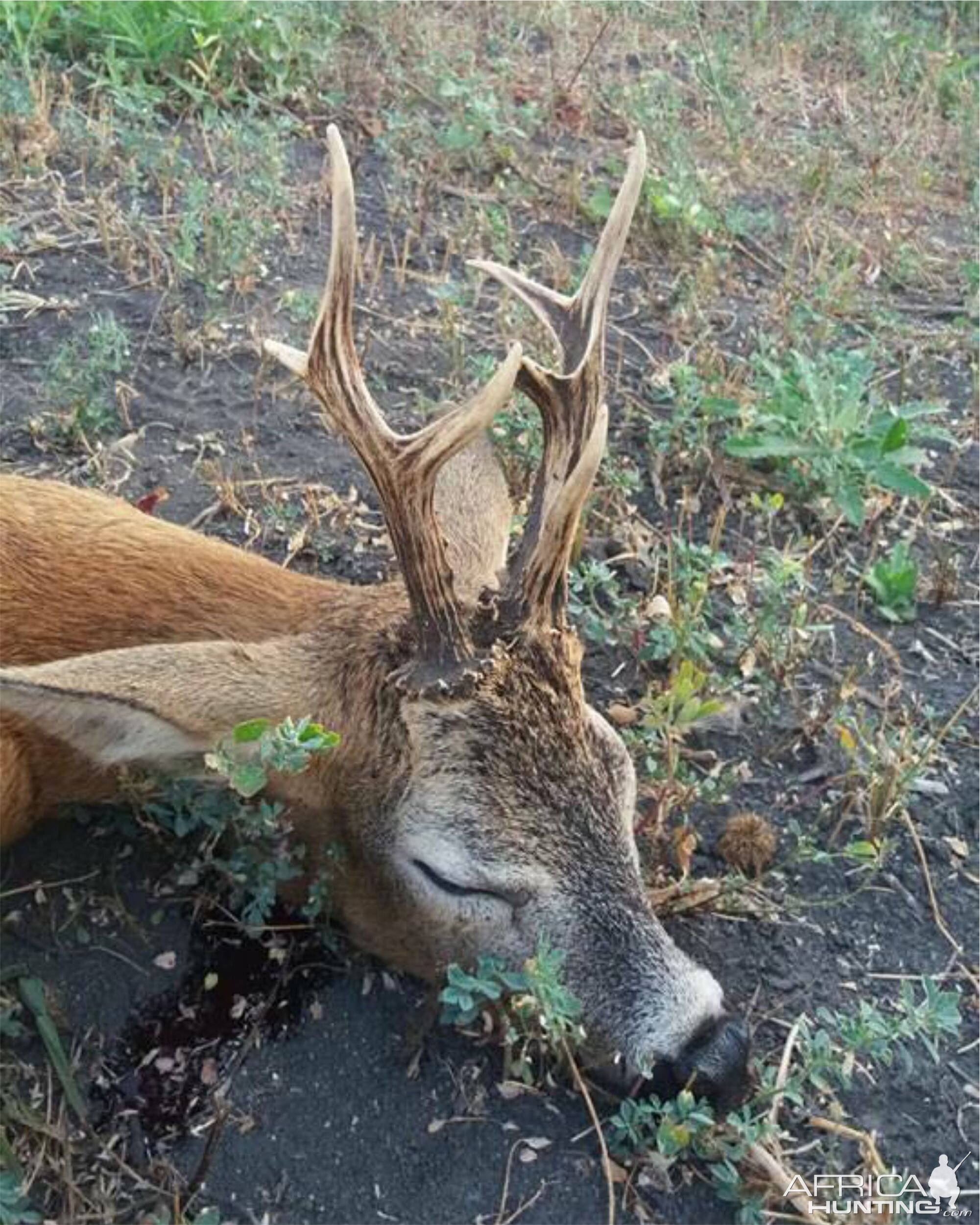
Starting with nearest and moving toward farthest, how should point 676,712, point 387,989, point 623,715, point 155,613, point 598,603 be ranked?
point 155,613
point 387,989
point 676,712
point 623,715
point 598,603

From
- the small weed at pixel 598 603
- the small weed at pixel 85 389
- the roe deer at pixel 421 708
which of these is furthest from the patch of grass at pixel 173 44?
A: the roe deer at pixel 421 708

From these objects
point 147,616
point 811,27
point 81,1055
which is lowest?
point 81,1055

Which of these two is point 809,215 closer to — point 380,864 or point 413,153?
point 413,153

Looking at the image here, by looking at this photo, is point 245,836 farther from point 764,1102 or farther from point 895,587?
point 895,587

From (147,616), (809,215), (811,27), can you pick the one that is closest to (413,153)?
(809,215)

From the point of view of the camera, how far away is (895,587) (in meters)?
4.62

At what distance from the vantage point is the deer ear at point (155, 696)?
9.29ft

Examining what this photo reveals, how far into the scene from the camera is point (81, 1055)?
10.4ft

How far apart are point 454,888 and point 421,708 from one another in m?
0.38

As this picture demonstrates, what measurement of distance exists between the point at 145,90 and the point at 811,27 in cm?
357

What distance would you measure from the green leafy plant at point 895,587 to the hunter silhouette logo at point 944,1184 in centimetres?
178

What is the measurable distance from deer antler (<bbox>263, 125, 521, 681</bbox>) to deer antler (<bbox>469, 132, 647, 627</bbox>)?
5.9 inches

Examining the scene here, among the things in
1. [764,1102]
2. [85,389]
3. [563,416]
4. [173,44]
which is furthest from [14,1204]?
[173,44]

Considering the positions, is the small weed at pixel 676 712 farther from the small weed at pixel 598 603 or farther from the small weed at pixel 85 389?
the small weed at pixel 85 389
